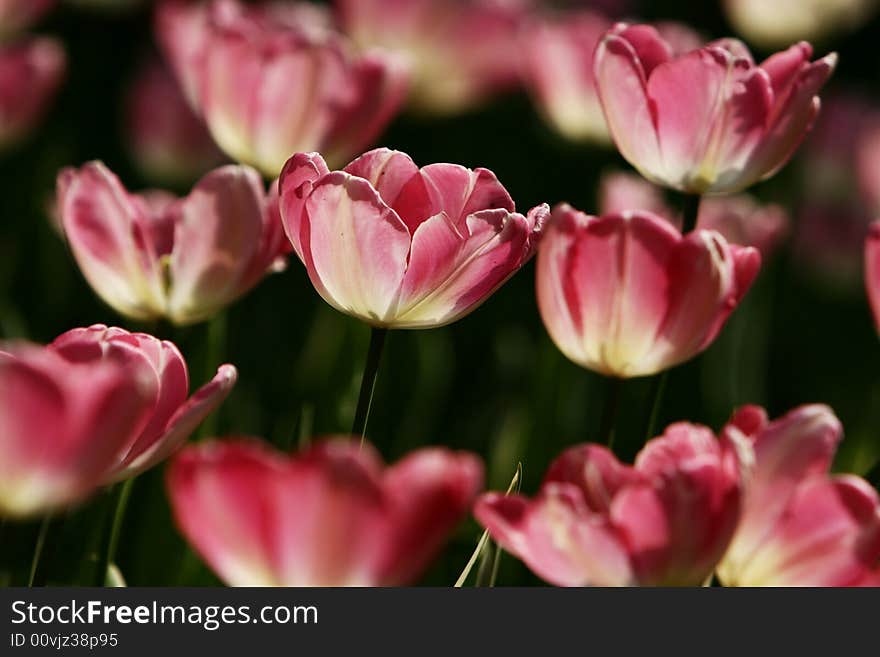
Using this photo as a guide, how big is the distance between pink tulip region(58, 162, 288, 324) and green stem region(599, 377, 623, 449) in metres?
0.19

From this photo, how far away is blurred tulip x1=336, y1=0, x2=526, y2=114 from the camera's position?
1.39 m

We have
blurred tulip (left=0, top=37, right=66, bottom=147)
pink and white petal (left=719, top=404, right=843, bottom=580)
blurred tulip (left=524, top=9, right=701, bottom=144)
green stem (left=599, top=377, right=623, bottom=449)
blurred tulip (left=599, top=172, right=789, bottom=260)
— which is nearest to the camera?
pink and white petal (left=719, top=404, right=843, bottom=580)

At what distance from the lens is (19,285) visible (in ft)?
4.05

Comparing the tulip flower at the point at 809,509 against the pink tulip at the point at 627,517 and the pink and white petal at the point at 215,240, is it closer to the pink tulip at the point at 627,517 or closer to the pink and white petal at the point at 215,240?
the pink tulip at the point at 627,517

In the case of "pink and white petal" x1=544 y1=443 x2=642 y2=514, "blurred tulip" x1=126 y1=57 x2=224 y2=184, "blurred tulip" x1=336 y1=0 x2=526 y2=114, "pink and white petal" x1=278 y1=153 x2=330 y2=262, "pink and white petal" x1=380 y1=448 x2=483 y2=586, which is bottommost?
"blurred tulip" x1=126 y1=57 x2=224 y2=184

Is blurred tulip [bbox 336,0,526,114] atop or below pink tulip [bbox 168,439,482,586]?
below

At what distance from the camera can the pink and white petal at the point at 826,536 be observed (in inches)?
18.9

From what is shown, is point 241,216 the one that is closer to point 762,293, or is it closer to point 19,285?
point 19,285

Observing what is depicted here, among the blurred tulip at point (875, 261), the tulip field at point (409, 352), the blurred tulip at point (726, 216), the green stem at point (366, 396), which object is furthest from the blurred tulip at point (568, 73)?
the green stem at point (366, 396)

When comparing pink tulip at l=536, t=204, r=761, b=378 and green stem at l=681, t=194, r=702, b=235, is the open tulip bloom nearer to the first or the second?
pink tulip at l=536, t=204, r=761, b=378

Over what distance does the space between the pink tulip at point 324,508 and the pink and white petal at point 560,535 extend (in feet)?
0.18

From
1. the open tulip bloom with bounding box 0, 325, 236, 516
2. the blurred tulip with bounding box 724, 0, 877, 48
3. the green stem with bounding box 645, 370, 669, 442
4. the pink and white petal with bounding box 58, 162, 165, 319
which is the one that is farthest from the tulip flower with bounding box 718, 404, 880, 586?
the blurred tulip with bounding box 724, 0, 877, 48

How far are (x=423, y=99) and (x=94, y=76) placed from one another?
598mm

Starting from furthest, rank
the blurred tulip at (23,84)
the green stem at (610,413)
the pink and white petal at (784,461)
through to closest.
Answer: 1. the blurred tulip at (23,84)
2. the green stem at (610,413)
3. the pink and white petal at (784,461)
